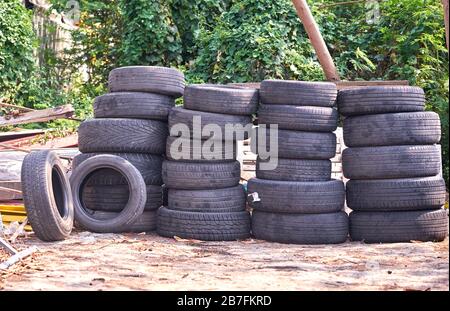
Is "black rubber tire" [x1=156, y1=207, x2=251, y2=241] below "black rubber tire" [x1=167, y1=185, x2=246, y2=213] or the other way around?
below

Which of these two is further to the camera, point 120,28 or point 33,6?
point 33,6

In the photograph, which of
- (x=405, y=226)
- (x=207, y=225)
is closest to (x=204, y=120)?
(x=207, y=225)

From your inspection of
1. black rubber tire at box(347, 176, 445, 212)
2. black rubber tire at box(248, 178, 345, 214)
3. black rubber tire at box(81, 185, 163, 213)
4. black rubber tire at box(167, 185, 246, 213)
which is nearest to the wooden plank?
black rubber tire at box(81, 185, 163, 213)

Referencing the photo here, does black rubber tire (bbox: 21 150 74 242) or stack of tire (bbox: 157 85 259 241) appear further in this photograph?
stack of tire (bbox: 157 85 259 241)

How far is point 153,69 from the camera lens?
887 cm

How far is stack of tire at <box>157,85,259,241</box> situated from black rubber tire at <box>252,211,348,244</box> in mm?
427

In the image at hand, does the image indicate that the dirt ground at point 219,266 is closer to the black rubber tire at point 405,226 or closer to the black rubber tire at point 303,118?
the black rubber tire at point 405,226

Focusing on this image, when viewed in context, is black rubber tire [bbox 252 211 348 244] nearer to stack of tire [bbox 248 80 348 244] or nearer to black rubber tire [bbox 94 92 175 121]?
stack of tire [bbox 248 80 348 244]

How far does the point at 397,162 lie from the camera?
7.96m

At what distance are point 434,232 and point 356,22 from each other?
8.20 m

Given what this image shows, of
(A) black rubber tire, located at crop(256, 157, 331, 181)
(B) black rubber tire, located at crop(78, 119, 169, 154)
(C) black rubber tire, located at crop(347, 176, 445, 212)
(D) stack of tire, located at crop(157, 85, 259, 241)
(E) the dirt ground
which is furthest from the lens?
(B) black rubber tire, located at crop(78, 119, 169, 154)

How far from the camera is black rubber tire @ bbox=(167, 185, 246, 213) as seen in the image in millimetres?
8359

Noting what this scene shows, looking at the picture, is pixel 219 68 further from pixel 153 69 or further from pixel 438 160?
pixel 438 160
